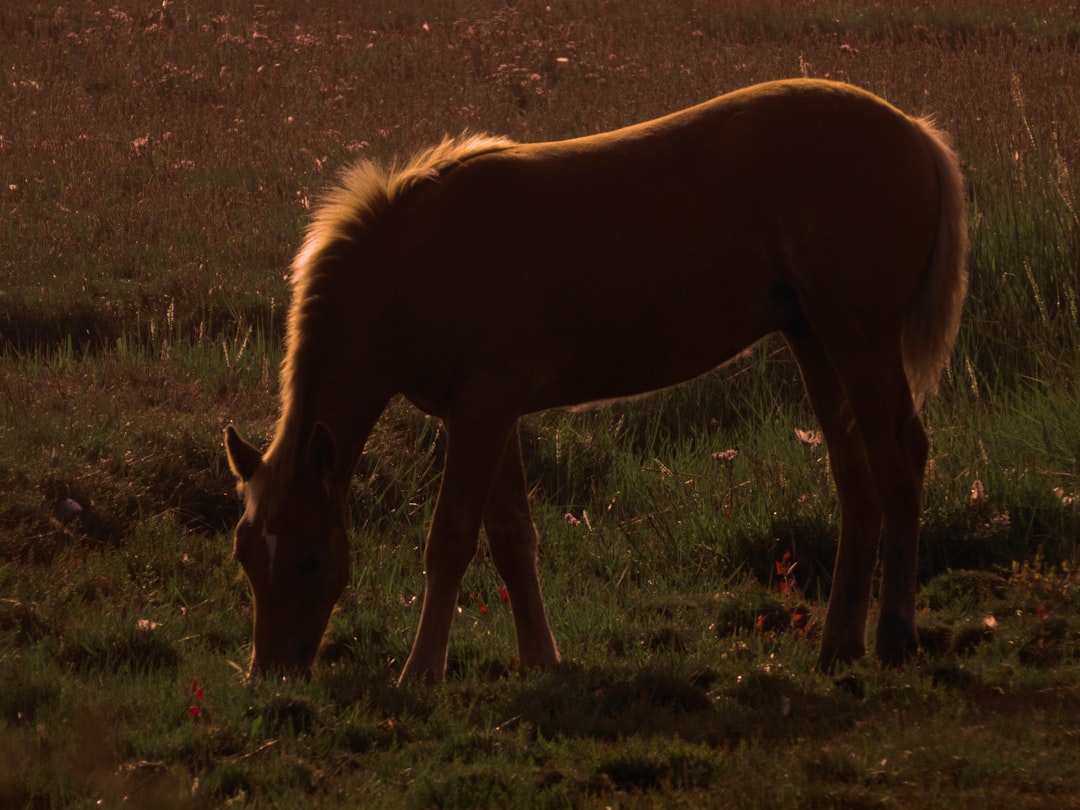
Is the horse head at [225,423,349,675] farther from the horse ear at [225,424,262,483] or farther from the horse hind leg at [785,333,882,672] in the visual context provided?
the horse hind leg at [785,333,882,672]

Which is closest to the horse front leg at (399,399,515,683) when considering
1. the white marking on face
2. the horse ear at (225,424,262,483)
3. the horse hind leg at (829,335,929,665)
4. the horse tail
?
the white marking on face

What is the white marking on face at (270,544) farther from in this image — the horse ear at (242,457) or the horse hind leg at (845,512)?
the horse hind leg at (845,512)

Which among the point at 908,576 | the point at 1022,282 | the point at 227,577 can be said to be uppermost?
the point at 1022,282

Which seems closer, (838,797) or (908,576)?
(838,797)

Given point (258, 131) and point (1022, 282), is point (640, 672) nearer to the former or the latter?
point (1022, 282)

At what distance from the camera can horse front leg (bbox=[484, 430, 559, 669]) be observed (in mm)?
4988

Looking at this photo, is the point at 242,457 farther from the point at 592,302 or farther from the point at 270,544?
the point at 592,302

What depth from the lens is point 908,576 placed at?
486 cm

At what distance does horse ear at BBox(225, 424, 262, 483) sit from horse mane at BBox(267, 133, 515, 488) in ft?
0.23

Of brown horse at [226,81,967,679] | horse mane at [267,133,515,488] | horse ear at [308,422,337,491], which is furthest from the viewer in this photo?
horse mane at [267,133,515,488]

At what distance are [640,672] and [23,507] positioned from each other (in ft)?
10.4

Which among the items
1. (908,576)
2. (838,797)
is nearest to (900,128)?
(908,576)

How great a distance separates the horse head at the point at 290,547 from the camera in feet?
14.8

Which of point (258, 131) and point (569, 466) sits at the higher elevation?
point (258, 131)
